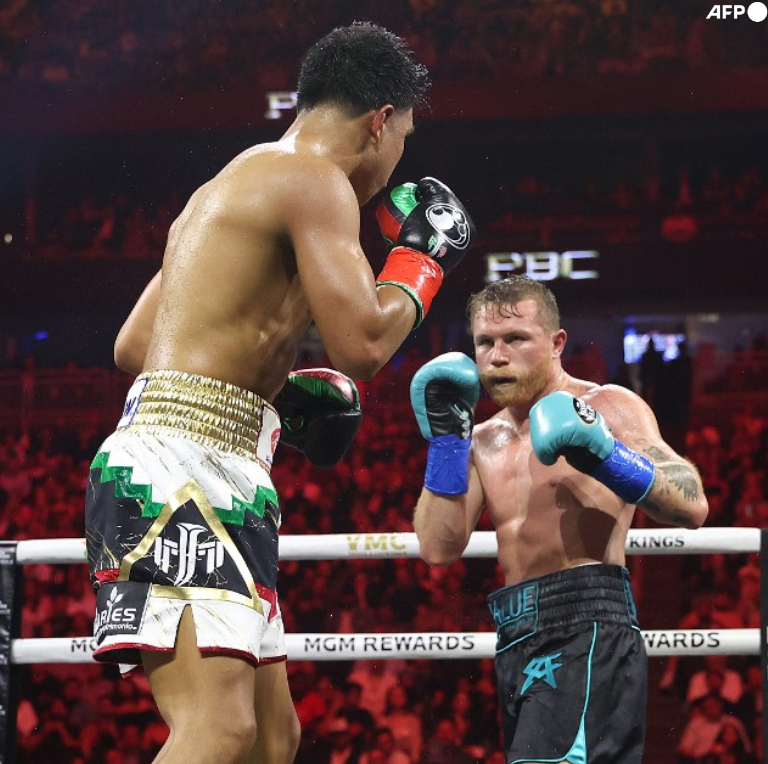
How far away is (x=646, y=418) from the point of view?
2.41 metres

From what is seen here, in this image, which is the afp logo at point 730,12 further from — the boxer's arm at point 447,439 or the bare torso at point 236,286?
the bare torso at point 236,286

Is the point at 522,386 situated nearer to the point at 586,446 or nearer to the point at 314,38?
the point at 586,446

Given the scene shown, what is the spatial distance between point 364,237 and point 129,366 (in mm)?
6192

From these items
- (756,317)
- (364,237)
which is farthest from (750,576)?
(364,237)

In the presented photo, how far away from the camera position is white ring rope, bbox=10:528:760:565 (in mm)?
2732

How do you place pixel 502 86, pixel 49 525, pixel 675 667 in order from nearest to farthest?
pixel 675 667 < pixel 49 525 < pixel 502 86

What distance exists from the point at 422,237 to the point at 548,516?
78 centimetres

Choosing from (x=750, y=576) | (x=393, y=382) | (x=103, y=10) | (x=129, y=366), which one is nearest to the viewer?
(x=129, y=366)

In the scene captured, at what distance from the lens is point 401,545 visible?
2758 mm

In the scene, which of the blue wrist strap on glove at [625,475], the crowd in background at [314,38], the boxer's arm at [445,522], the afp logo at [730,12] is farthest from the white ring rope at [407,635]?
the afp logo at [730,12]

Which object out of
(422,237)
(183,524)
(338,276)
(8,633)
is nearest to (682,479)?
(422,237)

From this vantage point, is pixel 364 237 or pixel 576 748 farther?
pixel 364 237

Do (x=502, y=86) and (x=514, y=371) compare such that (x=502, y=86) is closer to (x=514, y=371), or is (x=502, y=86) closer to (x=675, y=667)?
(x=675, y=667)

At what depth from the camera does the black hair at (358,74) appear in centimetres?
176
